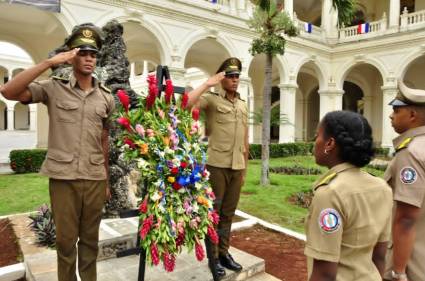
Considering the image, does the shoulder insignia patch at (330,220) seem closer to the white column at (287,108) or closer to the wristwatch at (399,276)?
the wristwatch at (399,276)

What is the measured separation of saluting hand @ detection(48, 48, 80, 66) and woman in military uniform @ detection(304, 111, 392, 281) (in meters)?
1.72

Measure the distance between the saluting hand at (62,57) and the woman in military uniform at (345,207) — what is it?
172cm

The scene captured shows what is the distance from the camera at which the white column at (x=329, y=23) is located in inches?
800

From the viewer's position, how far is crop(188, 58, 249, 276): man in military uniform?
10.6 ft

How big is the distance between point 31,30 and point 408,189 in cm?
1536

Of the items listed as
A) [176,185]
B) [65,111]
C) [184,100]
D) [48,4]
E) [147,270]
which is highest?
[48,4]

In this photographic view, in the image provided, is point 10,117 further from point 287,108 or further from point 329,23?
point 329,23

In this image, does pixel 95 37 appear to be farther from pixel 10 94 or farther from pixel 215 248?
pixel 215 248

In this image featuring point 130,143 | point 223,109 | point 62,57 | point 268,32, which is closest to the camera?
point 62,57

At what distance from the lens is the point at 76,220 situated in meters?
2.46

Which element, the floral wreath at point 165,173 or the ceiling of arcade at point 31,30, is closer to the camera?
the floral wreath at point 165,173

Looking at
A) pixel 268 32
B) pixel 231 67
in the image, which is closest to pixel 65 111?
pixel 231 67

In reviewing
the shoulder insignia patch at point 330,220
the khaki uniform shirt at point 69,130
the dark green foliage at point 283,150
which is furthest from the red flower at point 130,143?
the dark green foliage at point 283,150

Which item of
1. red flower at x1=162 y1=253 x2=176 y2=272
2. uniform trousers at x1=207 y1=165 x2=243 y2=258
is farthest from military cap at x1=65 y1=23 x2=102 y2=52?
red flower at x1=162 y1=253 x2=176 y2=272
